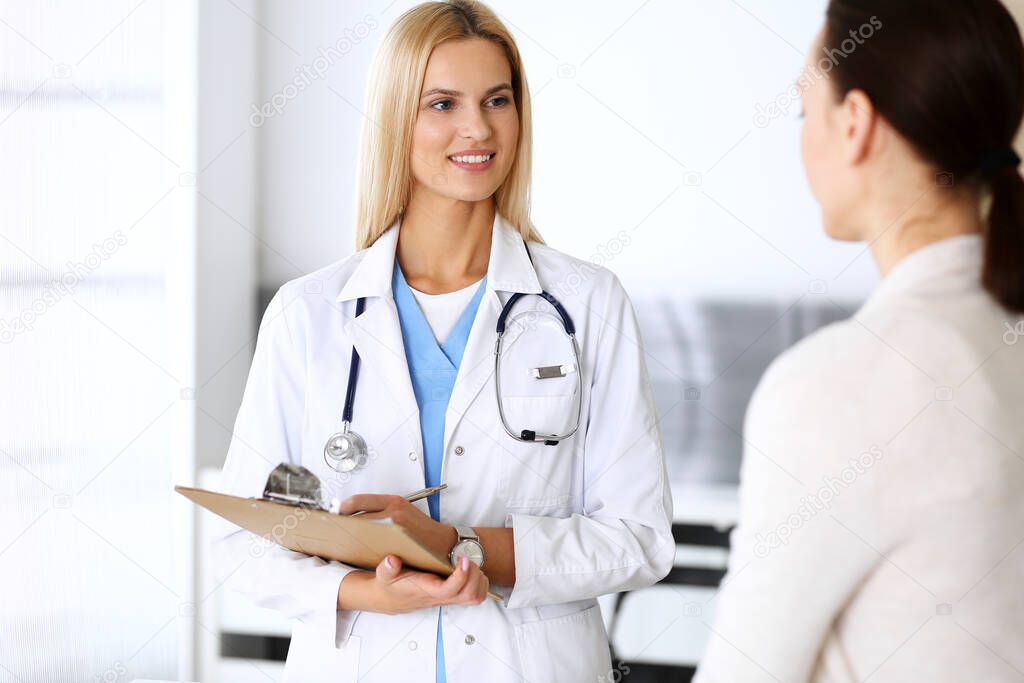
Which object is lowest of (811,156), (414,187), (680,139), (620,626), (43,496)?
(620,626)

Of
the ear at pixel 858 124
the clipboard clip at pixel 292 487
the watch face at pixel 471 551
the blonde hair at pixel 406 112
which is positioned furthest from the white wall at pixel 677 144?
the ear at pixel 858 124

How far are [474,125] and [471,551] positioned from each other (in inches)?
27.5

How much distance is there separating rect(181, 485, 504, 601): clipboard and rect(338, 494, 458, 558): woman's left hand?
40 millimetres

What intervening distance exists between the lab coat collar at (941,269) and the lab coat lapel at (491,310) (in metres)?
0.88

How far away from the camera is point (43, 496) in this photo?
2213mm

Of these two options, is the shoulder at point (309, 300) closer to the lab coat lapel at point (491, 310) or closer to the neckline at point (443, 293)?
the neckline at point (443, 293)

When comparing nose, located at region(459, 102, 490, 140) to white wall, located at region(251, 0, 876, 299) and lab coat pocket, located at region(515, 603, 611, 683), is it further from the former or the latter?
white wall, located at region(251, 0, 876, 299)

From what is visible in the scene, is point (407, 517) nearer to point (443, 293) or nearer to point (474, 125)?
point (443, 293)

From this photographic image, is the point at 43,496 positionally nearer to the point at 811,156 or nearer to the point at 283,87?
the point at 283,87

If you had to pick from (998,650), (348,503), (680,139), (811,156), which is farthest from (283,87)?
(998,650)

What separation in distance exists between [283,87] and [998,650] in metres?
3.16

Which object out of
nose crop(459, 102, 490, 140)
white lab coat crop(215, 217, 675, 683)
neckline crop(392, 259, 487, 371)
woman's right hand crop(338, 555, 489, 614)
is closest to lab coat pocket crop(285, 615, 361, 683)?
white lab coat crop(215, 217, 675, 683)

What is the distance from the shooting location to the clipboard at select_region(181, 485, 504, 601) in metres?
1.21

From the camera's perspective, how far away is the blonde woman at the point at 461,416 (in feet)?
4.95
